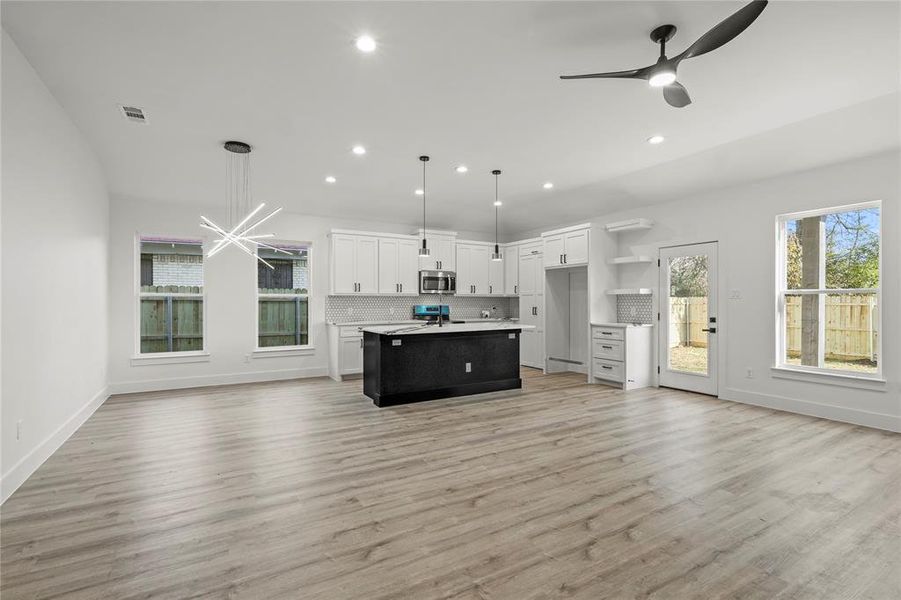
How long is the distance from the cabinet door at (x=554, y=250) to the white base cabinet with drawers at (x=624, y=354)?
1.34 meters

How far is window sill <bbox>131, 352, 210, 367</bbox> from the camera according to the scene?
6.30 meters

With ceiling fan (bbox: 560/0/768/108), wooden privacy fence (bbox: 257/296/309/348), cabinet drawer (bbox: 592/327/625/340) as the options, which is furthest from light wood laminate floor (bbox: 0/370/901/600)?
wooden privacy fence (bbox: 257/296/309/348)

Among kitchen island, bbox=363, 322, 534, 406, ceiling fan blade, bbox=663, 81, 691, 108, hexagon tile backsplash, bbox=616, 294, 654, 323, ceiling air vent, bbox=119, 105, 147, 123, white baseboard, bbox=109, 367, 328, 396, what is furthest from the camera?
hexagon tile backsplash, bbox=616, 294, 654, 323

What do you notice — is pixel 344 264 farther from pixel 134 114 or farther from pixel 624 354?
pixel 624 354

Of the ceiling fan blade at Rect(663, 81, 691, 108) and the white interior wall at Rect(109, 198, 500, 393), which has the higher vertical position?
the ceiling fan blade at Rect(663, 81, 691, 108)

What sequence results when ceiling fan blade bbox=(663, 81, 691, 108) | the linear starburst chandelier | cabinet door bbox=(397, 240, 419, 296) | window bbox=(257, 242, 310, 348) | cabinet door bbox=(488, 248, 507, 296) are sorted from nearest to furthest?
1. ceiling fan blade bbox=(663, 81, 691, 108)
2. the linear starburst chandelier
3. window bbox=(257, 242, 310, 348)
4. cabinet door bbox=(397, 240, 419, 296)
5. cabinet door bbox=(488, 248, 507, 296)

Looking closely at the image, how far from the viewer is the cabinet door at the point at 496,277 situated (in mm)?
8914

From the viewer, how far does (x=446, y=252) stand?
838 centimetres

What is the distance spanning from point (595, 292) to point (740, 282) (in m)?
1.94

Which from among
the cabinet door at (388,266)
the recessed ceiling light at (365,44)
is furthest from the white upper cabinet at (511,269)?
the recessed ceiling light at (365,44)

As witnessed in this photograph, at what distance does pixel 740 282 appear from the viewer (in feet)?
18.3

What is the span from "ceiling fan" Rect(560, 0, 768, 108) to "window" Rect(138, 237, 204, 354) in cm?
714

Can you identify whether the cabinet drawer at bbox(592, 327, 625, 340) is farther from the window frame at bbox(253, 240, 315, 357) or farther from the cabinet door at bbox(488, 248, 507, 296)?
the window frame at bbox(253, 240, 315, 357)

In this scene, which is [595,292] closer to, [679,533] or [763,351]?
[763,351]
